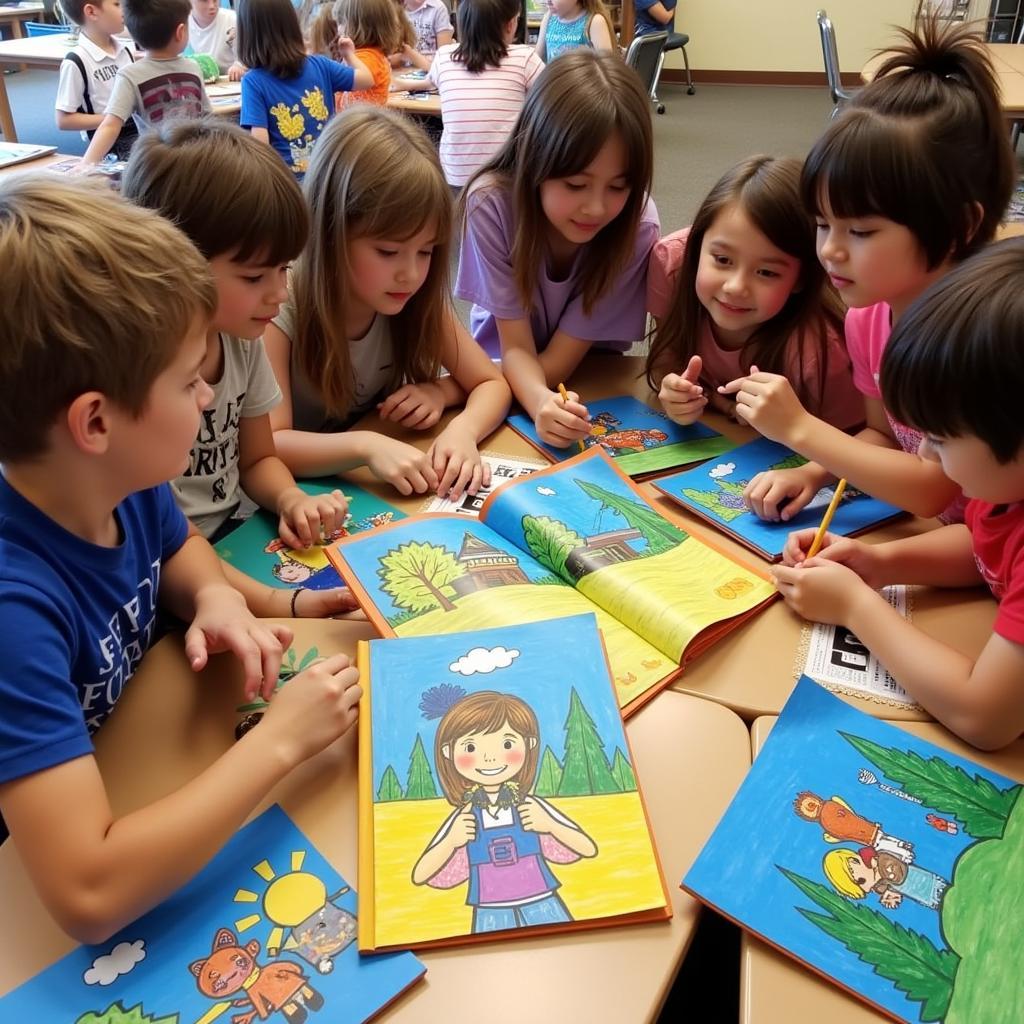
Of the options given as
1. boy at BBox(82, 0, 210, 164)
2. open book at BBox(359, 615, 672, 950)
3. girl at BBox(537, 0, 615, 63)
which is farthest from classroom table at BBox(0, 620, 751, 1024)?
girl at BBox(537, 0, 615, 63)

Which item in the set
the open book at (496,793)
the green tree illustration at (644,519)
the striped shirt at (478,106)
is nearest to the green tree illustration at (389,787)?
the open book at (496,793)

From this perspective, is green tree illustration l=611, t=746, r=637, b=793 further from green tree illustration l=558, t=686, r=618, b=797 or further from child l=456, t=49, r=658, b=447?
child l=456, t=49, r=658, b=447

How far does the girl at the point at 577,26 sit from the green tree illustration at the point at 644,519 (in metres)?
4.34

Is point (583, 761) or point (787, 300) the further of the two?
point (787, 300)

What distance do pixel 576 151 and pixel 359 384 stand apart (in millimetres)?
531

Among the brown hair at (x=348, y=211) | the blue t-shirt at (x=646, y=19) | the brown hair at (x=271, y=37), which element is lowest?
the brown hair at (x=348, y=211)

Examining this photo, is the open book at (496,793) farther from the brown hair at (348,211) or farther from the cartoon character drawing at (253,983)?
the brown hair at (348,211)

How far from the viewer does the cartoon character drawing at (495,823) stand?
2.15 feet

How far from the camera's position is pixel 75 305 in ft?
2.25

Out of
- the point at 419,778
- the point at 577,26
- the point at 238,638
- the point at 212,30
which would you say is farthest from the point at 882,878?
the point at 212,30

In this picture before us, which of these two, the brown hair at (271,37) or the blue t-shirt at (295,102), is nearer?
the brown hair at (271,37)

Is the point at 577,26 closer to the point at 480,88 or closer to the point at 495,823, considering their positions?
the point at 480,88

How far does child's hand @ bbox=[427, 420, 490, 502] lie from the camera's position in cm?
121

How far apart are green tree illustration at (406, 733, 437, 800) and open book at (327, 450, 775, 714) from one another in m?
0.17
